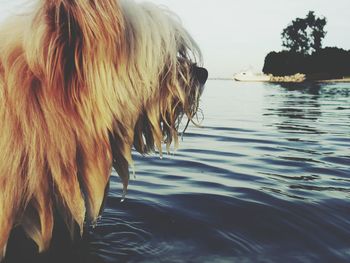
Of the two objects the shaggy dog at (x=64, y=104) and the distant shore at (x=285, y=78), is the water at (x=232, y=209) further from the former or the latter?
the distant shore at (x=285, y=78)

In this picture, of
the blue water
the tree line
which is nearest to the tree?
the tree line

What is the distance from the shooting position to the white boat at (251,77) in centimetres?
9844

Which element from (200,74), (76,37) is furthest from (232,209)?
(76,37)

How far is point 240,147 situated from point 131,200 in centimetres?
381

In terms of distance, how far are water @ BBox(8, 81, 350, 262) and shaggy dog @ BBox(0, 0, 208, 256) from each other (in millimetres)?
924

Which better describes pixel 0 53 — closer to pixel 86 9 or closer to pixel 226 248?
pixel 86 9

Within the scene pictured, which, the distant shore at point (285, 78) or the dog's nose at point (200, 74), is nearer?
the dog's nose at point (200, 74)

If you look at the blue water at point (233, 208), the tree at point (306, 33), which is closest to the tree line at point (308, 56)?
the tree at point (306, 33)

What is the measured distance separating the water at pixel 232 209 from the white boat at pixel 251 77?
91.0m

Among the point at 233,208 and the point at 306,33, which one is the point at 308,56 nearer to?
the point at 306,33

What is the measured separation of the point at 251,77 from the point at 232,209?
328 ft

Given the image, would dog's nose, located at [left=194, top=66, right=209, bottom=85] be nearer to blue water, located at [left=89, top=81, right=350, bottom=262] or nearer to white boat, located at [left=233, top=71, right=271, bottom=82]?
blue water, located at [left=89, top=81, right=350, bottom=262]

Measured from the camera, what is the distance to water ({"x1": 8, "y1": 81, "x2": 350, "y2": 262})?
351 centimetres

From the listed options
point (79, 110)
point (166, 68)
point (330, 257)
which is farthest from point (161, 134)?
point (330, 257)
